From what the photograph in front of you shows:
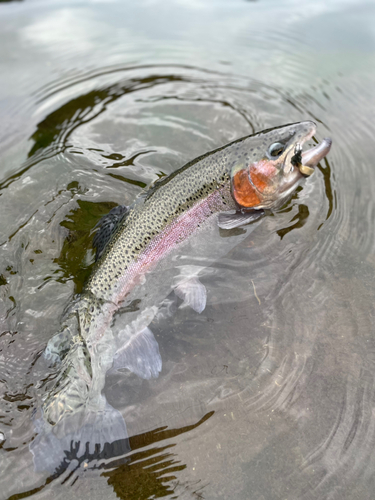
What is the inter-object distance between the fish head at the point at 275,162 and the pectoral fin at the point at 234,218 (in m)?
0.20

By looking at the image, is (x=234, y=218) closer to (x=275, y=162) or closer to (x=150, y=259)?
(x=275, y=162)

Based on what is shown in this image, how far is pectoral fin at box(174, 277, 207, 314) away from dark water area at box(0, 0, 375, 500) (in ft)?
0.34

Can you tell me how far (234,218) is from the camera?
3.81m

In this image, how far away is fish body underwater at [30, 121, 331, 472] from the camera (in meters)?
2.94

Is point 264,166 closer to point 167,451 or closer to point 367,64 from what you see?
point 167,451

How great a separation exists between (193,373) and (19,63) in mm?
6675

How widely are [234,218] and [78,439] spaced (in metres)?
2.38

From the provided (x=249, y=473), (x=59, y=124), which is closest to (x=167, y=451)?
(x=249, y=473)

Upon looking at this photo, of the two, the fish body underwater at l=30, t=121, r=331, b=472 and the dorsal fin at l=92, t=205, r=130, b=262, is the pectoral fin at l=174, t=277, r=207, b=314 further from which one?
the dorsal fin at l=92, t=205, r=130, b=262

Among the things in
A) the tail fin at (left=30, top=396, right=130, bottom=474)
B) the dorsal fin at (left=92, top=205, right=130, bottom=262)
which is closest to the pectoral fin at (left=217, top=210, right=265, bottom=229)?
the dorsal fin at (left=92, top=205, right=130, bottom=262)

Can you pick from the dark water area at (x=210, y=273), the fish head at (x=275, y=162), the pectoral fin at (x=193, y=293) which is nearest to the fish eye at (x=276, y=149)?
the fish head at (x=275, y=162)

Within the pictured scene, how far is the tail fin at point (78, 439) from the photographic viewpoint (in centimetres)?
273

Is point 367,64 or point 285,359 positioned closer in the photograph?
point 285,359

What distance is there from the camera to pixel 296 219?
4.15 metres
